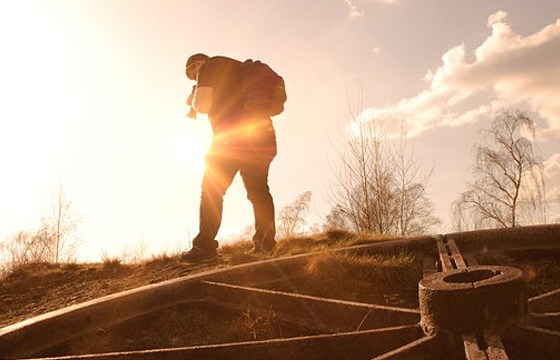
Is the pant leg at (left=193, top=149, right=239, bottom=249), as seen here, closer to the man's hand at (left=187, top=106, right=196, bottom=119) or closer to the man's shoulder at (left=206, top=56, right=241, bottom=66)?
the man's hand at (left=187, top=106, right=196, bottom=119)

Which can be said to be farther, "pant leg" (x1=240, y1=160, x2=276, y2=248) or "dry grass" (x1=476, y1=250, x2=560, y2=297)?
"pant leg" (x1=240, y1=160, x2=276, y2=248)

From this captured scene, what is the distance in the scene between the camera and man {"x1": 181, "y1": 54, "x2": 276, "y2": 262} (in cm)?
444

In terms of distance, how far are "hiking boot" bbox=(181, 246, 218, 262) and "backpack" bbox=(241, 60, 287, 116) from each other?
4.64ft

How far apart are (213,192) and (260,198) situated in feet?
1.55

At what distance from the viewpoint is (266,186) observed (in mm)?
4574

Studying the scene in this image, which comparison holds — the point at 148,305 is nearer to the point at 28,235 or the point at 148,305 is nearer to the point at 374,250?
the point at 374,250

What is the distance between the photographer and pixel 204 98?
173 inches

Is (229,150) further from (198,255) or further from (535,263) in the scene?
(535,263)

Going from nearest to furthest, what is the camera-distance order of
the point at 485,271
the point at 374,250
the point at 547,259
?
1. the point at 485,271
2. the point at 547,259
3. the point at 374,250

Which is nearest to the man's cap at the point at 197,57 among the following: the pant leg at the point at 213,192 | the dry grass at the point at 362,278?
the pant leg at the point at 213,192

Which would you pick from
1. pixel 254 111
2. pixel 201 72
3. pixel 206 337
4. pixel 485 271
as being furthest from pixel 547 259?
pixel 201 72

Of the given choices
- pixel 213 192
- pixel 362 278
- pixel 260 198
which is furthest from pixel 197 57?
pixel 362 278

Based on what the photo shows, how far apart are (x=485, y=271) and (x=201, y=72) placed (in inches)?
143

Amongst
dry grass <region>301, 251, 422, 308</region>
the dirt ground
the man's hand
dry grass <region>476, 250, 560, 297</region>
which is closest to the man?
the man's hand
